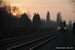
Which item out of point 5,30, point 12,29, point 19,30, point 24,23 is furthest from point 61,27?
point 5,30

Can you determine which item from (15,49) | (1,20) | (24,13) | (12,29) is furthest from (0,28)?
(24,13)

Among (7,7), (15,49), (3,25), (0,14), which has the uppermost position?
(7,7)

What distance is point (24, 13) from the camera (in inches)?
2756

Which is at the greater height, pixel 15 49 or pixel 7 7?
pixel 7 7

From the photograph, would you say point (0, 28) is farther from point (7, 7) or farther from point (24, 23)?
point (24, 23)

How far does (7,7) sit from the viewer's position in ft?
141

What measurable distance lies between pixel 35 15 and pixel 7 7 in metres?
45.8

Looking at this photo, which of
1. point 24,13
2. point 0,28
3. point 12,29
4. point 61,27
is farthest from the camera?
point 24,13

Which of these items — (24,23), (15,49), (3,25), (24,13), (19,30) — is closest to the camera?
(15,49)

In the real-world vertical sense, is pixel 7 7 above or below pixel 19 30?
above

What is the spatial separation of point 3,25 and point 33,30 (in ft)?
62.4

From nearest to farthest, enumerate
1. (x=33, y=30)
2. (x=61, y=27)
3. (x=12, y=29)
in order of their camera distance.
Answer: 1. (x=12, y=29)
2. (x=33, y=30)
3. (x=61, y=27)

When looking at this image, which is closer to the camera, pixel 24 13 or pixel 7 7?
pixel 7 7

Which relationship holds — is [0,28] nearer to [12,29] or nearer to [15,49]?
[12,29]
